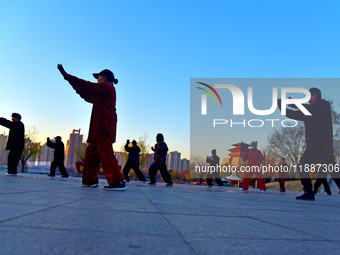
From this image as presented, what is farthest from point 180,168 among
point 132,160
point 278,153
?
point 132,160

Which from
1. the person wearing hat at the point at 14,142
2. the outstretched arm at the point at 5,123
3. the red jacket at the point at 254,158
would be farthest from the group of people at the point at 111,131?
the red jacket at the point at 254,158

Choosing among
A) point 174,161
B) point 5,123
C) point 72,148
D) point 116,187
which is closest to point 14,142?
point 5,123

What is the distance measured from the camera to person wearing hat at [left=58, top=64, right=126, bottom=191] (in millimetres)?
4668

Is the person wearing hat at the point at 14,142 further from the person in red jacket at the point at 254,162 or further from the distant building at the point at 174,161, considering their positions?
the distant building at the point at 174,161

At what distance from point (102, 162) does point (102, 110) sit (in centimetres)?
86

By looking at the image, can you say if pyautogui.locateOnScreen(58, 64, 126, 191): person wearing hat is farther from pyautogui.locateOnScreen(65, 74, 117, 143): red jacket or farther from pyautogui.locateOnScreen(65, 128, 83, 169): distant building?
pyautogui.locateOnScreen(65, 128, 83, 169): distant building

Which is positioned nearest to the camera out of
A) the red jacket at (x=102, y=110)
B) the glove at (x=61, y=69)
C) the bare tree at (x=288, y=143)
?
the glove at (x=61, y=69)

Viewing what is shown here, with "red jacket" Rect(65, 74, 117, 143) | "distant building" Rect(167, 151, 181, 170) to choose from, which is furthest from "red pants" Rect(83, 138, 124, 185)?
"distant building" Rect(167, 151, 181, 170)

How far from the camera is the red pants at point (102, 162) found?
4.68 metres

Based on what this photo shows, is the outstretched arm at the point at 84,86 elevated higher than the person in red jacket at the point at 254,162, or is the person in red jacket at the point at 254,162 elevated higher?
the outstretched arm at the point at 84,86

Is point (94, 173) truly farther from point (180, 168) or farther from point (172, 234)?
point (180, 168)

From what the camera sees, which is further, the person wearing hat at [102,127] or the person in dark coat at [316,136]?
the person in dark coat at [316,136]

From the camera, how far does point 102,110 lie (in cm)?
493

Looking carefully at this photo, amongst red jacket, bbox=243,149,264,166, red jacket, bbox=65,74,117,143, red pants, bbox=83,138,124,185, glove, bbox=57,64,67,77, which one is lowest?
red pants, bbox=83,138,124,185
